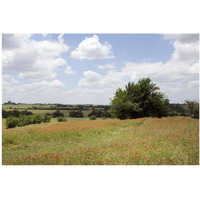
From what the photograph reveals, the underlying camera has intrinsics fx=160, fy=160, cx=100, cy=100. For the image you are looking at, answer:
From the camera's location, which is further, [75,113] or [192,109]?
[192,109]

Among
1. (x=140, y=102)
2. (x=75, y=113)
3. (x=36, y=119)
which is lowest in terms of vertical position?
(x=36, y=119)

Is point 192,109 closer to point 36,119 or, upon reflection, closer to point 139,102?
point 139,102

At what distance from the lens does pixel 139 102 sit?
67.6 ft

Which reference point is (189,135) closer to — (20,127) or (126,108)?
(20,127)

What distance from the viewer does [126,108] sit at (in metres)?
20.1

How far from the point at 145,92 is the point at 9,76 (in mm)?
17477

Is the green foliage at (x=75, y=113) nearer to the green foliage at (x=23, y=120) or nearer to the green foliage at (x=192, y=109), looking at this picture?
the green foliage at (x=23, y=120)

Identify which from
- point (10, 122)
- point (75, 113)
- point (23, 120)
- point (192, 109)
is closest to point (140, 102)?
point (192, 109)

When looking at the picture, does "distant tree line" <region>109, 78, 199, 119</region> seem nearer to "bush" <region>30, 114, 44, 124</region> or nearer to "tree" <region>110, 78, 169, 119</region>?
"tree" <region>110, 78, 169, 119</region>

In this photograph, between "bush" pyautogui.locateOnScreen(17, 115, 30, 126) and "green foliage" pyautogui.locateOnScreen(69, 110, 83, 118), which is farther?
"green foliage" pyautogui.locateOnScreen(69, 110, 83, 118)

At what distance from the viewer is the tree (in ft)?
66.8

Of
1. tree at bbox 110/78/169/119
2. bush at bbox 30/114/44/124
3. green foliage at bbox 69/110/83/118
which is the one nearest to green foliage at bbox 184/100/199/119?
tree at bbox 110/78/169/119

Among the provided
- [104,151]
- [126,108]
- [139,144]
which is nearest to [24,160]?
[104,151]
